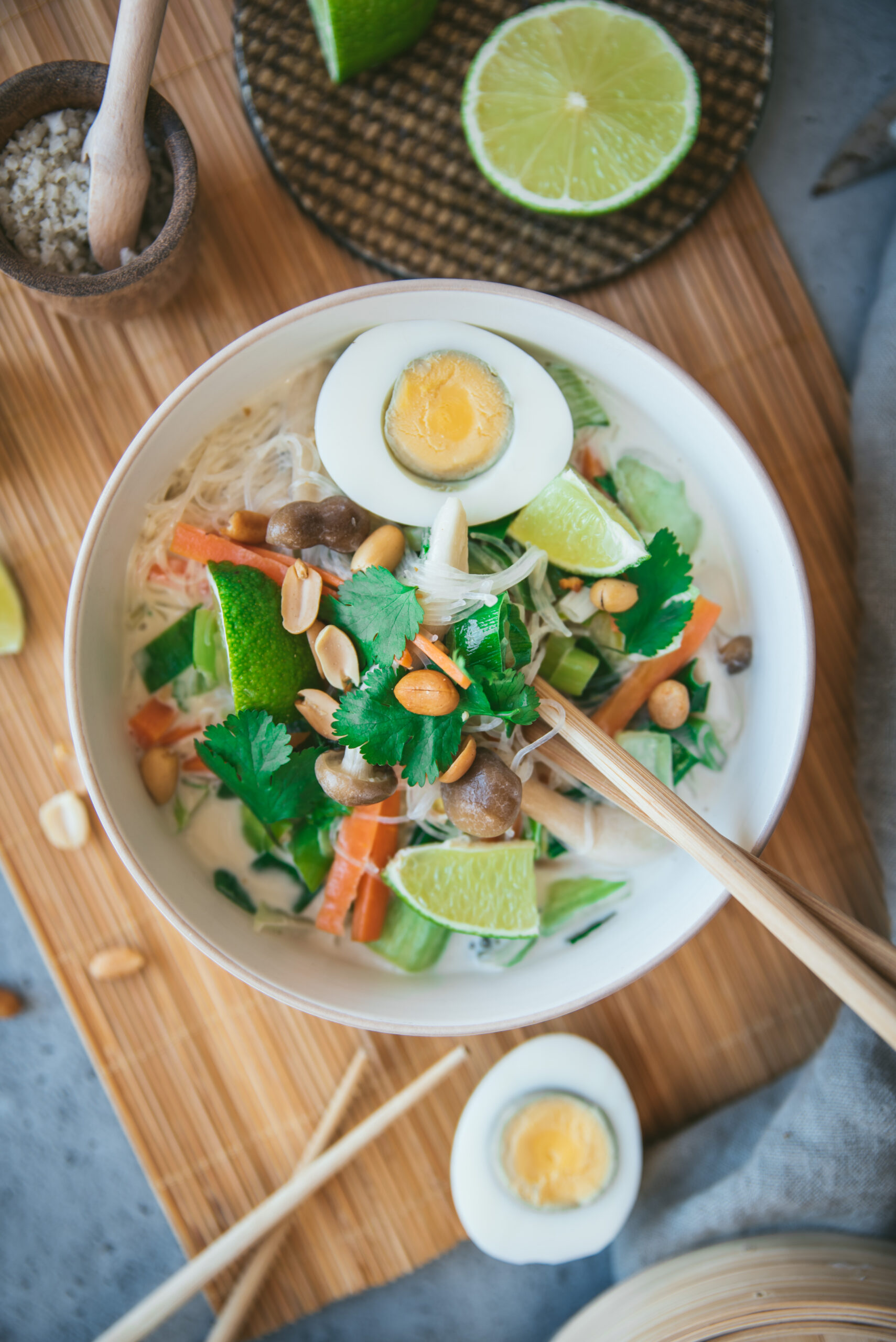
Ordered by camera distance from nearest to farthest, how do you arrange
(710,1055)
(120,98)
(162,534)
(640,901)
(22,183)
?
(120,98)
(22,183)
(162,534)
(640,901)
(710,1055)

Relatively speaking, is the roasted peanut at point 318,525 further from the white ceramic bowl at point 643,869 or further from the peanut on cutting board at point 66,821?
the peanut on cutting board at point 66,821

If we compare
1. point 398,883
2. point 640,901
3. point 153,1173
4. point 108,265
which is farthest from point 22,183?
point 153,1173

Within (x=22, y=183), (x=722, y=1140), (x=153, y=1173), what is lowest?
(x=722, y=1140)

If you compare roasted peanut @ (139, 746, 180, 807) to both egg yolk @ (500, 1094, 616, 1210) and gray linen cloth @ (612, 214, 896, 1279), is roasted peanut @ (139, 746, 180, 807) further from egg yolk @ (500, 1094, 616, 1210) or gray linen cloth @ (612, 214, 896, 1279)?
gray linen cloth @ (612, 214, 896, 1279)

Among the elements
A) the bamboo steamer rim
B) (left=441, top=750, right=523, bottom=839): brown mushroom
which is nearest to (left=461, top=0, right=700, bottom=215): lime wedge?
(left=441, top=750, right=523, bottom=839): brown mushroom

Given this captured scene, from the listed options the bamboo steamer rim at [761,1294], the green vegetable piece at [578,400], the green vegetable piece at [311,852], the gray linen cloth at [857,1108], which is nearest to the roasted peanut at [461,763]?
the green vegetable piece at [311,852]

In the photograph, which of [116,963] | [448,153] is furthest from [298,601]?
[448,153]

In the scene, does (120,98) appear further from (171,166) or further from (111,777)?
(111,777)
